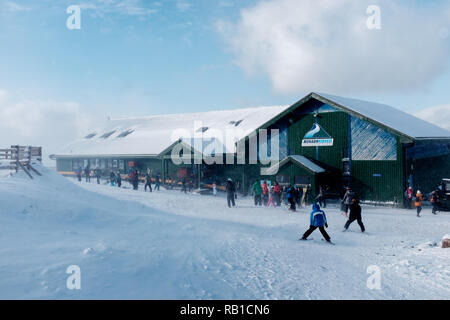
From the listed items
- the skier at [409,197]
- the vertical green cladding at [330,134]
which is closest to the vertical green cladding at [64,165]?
the vertical green cladding at [330,134]

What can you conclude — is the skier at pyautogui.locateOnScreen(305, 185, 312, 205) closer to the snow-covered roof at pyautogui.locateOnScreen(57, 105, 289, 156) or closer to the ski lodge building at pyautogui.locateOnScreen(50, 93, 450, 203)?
the ski lodge building at pyautogui.locateOnScreen(50, 93, 450, 203)

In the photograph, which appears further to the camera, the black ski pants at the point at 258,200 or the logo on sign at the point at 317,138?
the logo on sign at the point at 317,138

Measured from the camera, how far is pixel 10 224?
9.61m

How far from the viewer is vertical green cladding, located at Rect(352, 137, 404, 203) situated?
1930cm

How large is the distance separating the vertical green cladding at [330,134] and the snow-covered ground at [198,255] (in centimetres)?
704

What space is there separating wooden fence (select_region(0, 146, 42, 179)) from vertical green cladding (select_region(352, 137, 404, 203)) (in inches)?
713

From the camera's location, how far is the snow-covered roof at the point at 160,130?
32.3m

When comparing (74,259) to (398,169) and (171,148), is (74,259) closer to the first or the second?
(398,169)

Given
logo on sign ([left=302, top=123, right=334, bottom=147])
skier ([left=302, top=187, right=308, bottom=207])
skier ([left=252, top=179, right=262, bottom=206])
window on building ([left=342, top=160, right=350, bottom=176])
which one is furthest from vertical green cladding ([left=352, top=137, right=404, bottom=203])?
skier ([left=252, top=179, right=262, bottom=206])

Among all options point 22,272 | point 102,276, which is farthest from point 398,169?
point 22,272

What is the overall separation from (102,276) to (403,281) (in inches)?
250

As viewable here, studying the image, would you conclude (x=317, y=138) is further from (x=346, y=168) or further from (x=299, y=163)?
(x=346, y=168)

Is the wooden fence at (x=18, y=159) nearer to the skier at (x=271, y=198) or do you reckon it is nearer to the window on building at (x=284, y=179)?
the skier at (x=271, y=198)

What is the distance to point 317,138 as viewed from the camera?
2238cm
